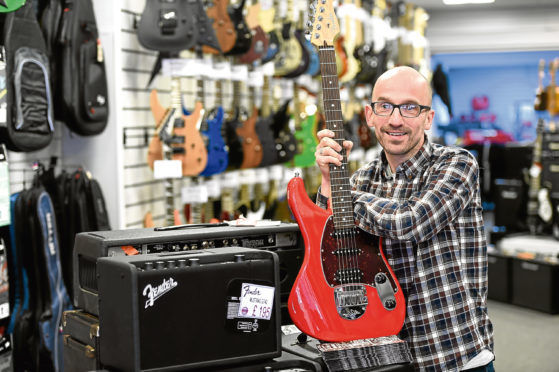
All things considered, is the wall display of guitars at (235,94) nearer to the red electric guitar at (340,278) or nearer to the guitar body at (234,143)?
the guitar body at (234,143)

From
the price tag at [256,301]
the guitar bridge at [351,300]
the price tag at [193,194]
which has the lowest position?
the guitar bridge at [351,300]

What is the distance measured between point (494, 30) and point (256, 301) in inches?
318

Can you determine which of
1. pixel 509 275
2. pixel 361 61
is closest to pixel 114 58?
pixel 361 61

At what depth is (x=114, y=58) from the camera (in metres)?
3.96

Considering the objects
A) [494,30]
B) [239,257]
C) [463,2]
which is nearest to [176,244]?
[239,257]

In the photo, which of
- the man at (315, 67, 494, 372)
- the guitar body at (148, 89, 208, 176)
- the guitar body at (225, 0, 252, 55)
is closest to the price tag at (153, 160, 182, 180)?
the guitar body at (148, 89, 208, 176)

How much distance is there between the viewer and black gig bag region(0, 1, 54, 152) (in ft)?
10.2

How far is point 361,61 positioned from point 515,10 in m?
3.24

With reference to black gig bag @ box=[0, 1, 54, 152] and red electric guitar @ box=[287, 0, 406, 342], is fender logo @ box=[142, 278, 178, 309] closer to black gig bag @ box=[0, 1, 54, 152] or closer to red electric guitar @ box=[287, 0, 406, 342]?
red electric guitar @ box=[287, 0, 406, 342]

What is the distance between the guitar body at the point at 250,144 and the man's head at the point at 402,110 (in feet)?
8.26

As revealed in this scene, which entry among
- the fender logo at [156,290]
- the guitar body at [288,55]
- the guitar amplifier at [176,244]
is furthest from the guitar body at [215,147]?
the fender logo at [156,290]

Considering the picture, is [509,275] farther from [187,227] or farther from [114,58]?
[187,227]

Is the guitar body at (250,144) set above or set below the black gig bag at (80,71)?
below

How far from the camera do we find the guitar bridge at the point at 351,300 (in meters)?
2.07
